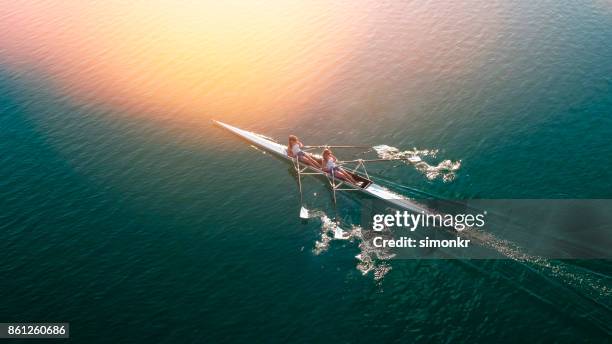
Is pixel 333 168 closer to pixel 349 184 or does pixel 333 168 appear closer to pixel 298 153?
pixel 349 184

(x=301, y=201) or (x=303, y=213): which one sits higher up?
(x=301, y=201)

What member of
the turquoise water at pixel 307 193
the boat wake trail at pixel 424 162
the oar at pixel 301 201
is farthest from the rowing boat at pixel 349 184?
the boat wake trail at pixel 424 162

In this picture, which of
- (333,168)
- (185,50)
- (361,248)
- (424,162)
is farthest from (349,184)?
(185,50)

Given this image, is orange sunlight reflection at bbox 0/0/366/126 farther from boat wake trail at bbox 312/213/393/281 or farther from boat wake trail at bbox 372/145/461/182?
boat wake trail at bbox 312/213/393/281

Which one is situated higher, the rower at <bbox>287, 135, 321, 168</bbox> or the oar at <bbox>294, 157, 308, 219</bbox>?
the rower at <bbox>287, 135, 321, 168</bbox>

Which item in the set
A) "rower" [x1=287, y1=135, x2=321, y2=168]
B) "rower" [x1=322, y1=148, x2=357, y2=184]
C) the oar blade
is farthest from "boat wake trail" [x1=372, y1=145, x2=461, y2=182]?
the oar blade
